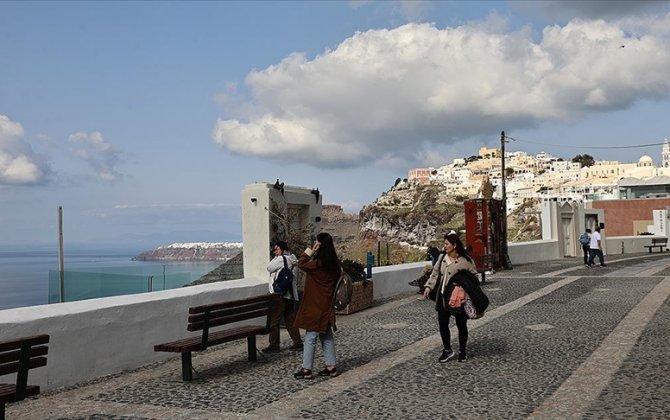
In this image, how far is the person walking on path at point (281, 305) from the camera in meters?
9.55

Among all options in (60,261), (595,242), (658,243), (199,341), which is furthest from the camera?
(658,243)

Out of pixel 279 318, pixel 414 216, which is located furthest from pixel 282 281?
pixel 414 216

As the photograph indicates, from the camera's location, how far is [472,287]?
848 centimetres

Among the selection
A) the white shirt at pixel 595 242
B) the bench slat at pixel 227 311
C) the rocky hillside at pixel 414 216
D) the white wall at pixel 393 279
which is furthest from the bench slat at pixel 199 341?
the rocky hillside at pixel 414 216

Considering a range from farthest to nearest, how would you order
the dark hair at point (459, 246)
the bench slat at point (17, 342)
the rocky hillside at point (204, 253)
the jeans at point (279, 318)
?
1. the rocky hillside at point (204, 253)
2. the jeans at point (279, 318)
3. the dark hair at point (459, 246)
4. the bench slat at point (17, 342)

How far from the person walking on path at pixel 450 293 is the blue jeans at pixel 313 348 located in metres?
1.51

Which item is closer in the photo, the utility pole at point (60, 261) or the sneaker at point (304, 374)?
the sneaker at point (304, 374)

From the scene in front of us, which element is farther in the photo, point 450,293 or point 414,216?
point 414,216

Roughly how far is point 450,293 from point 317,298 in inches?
71.3

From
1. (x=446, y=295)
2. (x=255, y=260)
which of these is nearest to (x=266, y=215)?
(x=255, y=260)

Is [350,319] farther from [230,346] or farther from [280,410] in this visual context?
[280,410]

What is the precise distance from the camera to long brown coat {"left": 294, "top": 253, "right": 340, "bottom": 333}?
25.3 feet

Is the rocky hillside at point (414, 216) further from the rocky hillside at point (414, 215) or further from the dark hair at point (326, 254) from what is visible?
the dark hair at point (326, 254)

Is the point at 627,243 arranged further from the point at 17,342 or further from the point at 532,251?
the point at 17,342
